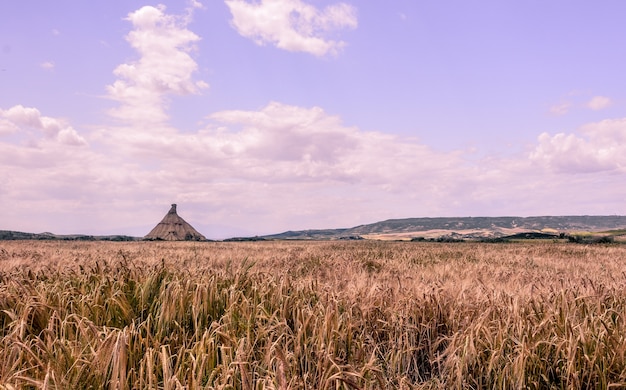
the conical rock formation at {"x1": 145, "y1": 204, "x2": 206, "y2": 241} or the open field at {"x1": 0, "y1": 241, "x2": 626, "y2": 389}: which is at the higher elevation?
the conical rock formation at {"x1": 145, "y1": 204, "x2": 206, "y2": 241}

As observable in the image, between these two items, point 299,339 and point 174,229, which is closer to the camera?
point 299,339

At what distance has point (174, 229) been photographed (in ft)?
393

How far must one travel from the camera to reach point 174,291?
14.9ft

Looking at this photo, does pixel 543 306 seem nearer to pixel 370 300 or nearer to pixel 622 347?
pixel 622 347

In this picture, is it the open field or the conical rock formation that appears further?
the conical rock formation

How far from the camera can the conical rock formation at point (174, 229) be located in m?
115

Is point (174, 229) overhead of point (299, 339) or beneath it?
overhead

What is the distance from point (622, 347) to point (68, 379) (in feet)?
14.3

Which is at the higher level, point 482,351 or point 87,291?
point 87,291

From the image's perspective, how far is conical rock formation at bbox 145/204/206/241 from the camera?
379ft

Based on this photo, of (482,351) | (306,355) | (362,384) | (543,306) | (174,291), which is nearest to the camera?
(362,384)

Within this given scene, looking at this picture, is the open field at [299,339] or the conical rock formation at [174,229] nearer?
the open field at [299,339]

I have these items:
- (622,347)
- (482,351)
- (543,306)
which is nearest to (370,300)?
(482,351)

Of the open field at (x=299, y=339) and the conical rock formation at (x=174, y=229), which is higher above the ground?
the conical rock formation at (x=174, y=229)
